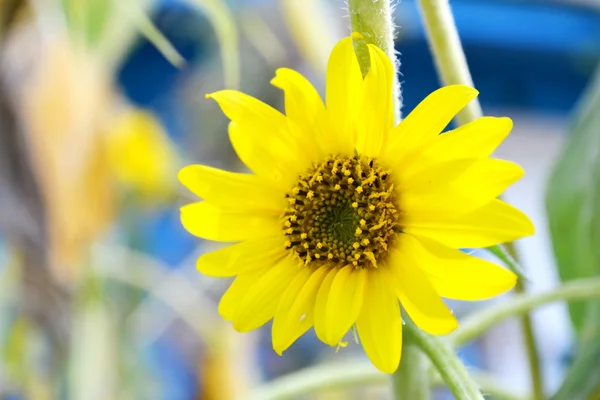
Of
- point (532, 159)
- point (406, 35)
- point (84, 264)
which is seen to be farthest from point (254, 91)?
point (532, 159)

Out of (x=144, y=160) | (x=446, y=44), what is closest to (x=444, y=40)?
(x=446, y=44)

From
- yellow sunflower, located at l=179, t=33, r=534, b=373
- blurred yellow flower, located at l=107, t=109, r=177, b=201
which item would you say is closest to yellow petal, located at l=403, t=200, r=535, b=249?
yellow sunflower, located at l=179, t=33, r=534, b=373

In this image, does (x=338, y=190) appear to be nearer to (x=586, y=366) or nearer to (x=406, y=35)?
(x=586, y=366)

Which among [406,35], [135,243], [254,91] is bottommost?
[135,243]

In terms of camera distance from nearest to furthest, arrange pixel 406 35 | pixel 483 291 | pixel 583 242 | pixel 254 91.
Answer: pixel 483 291 < pixel 583 242 < pixel 254 91 < pixel 406 35

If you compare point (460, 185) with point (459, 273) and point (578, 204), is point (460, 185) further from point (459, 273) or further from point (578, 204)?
point (578, 204)

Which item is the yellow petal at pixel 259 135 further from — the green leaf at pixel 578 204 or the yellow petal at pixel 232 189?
the green leaf at pixel 578 204

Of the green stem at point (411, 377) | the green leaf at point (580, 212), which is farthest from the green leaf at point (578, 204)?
the green stem at point (411, 377)
